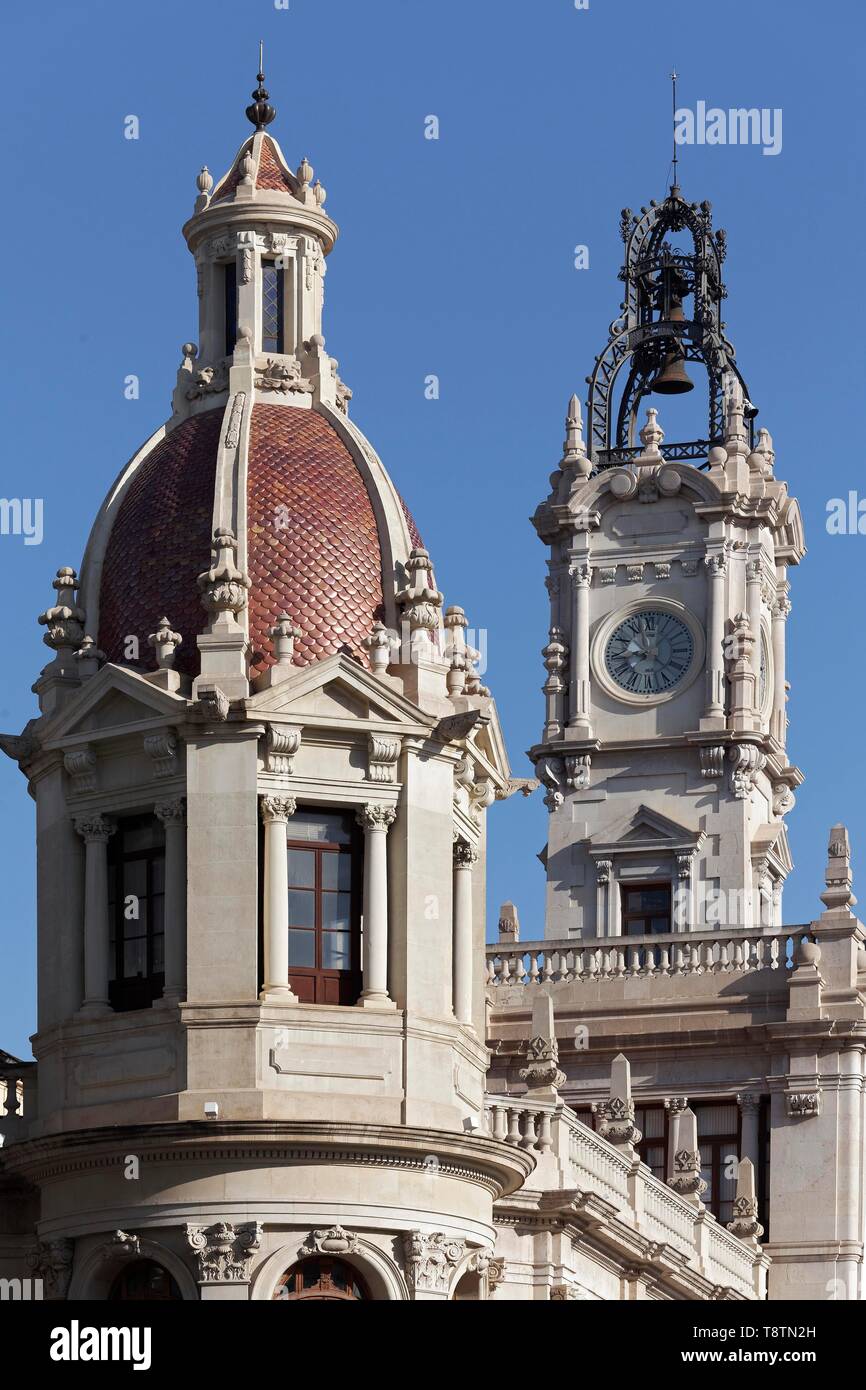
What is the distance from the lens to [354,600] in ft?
174

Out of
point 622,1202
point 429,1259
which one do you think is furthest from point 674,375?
point 429,1259

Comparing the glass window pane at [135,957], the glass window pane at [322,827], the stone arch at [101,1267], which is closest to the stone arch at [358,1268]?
the stone arch at [101,1267]

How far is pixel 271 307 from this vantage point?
56312 mm

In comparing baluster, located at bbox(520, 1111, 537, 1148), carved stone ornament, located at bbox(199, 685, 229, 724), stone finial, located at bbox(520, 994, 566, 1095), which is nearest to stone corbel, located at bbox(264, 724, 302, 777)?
carved stone ornament, located at bbox(199, 685, 229, 724)

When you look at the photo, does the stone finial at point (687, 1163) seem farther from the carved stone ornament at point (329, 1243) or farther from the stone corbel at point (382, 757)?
the carved stone ornament at point (329, 1243)

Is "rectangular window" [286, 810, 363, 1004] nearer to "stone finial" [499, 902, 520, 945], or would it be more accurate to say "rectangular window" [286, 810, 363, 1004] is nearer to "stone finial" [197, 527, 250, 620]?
"stone finial" [197, 527, 250, 620]

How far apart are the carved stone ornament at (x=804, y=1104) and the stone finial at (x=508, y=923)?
28.0ft

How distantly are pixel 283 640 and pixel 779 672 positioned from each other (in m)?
42.5

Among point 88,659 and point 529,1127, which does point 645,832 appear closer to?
point 529,1127

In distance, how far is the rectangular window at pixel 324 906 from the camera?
2008 inches

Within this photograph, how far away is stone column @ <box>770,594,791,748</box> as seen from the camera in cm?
9188

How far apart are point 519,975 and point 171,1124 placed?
29.0 m

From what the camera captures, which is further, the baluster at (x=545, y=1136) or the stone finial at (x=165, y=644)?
the baluster at (x=545, y=1136)
